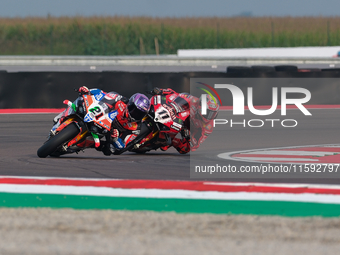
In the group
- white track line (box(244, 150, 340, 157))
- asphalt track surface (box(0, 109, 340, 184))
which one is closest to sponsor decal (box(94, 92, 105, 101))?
asphalt track surface (box(0, 109, 340, 184))

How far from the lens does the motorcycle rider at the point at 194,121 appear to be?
8.84m

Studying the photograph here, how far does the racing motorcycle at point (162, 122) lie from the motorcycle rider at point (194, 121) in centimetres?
6

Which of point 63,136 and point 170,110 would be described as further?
point 170,110

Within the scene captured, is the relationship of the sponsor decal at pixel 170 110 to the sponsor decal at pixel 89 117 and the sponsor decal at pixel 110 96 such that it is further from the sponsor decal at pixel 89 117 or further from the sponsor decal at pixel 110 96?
the sponsor decal at pixel 89 117

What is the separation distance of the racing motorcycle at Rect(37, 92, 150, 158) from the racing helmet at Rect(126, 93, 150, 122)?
0.33 meters

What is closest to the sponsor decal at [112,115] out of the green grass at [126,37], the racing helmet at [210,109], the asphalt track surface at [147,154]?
the asphalt track surface at [147,154]

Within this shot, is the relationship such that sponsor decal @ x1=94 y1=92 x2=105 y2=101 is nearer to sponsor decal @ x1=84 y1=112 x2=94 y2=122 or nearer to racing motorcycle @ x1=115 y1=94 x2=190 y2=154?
sponsor decal @ x1=84 y1=112 x2=94 y2=122

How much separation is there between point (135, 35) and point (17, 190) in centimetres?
3762

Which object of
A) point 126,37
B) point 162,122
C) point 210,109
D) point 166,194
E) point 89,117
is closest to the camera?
point 166,194

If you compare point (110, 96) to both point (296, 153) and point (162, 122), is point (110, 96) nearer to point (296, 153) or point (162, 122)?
point (162, 122)

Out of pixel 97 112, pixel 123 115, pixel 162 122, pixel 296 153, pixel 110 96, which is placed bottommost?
pixel 296 153

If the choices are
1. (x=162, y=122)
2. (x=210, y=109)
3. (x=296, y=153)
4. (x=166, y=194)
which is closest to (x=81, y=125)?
(x=162, y=122)

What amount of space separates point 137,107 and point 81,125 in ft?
2.86

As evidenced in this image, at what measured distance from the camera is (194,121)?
896 cm
